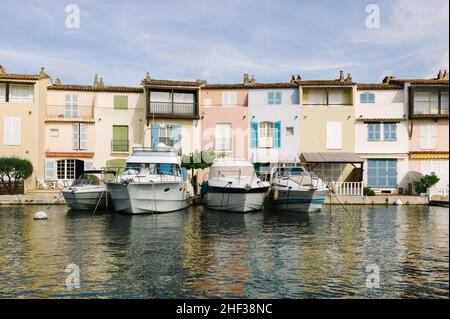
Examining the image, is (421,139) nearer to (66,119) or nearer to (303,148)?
(303,148)

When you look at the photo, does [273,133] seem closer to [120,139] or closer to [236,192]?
[120,139]

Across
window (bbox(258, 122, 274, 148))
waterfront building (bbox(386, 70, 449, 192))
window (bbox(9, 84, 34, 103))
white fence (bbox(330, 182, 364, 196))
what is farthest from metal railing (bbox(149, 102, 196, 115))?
waterfront building (bbox(386, 70, 449, 192))

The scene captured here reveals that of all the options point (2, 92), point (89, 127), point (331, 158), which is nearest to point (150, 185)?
point (89, 127)

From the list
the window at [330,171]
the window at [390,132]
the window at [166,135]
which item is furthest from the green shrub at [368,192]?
the window at [166,135]

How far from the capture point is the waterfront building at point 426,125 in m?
39.0

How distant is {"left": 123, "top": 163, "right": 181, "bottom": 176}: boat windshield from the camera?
2845 centimetres

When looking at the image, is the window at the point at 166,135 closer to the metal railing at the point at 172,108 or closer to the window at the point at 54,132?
the metal railing at the point at 172,108

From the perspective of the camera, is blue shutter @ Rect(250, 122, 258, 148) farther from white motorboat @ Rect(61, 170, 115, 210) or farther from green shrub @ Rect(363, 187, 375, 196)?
white motorboat @ Rect(61, 170, 115, 210)

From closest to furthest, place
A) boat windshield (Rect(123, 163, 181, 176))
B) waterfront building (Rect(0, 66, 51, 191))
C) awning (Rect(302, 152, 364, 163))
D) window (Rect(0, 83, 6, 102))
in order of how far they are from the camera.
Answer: boat windshield (Rect(123, 163, 181, 176)), awning (Rect(302, 152, 364, 163)), waterfront building (Rect(0, 66, 51, 191)), window (Rect(0, 83, 6, 102))

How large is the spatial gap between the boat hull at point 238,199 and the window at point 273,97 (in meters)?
15.3

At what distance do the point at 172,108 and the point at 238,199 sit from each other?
1624cm

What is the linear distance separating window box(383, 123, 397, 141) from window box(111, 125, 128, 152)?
922 inches
